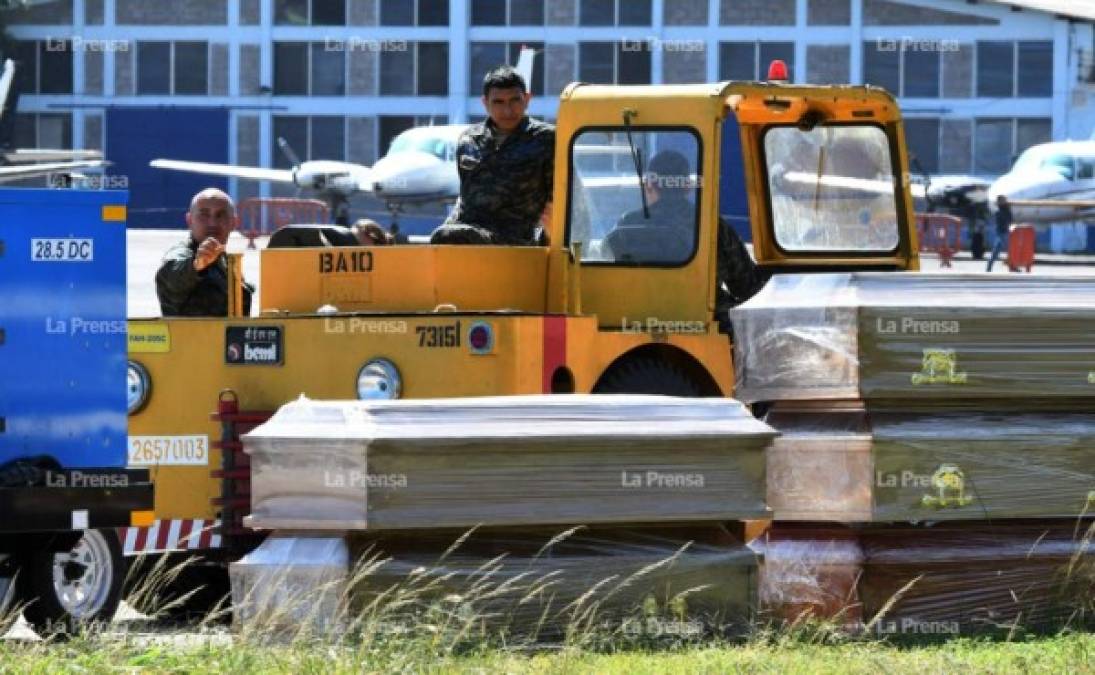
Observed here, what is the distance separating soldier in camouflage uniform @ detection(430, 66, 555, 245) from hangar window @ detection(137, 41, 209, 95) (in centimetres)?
6585

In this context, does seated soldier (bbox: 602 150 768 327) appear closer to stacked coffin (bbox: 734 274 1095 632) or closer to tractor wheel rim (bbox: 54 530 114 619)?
stacked coffin (bbox: 734 274 1095 632)

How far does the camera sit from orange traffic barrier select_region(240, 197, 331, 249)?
65.3m

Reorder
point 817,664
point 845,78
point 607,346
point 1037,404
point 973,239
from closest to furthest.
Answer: point 817,664, point 1037,404, point 607,346, point 973,239, point 845,78

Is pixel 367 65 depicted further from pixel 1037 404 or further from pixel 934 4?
pixel 1037 404

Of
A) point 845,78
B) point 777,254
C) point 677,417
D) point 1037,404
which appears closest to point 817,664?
point 677,417

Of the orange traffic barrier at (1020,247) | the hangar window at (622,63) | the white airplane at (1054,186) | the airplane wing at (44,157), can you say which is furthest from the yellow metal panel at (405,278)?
the hangar window at (622,63)

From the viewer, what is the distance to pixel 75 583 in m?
9.80

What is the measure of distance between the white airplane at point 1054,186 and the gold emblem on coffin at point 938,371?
53.1m

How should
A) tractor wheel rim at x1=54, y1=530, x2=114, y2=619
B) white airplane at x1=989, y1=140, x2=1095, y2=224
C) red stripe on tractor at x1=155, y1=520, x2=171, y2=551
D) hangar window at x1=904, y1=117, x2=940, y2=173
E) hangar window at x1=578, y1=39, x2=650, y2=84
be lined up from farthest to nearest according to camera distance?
hangar window at x1=904, y1=117, x2=940, y2=173 < hangar window at x1=578, y1=39, x2=650, y2=84 < white airplane at x1=989, y1=140, x2=1095, y2=224 < red stripe on tractor at x1=155, y1=520, x2=171, y2=551 < tractor wheel rim at x1=54, y1=530, x2=114, y2=619

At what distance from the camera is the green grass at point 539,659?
24.9ft

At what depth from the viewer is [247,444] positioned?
8.64 metres

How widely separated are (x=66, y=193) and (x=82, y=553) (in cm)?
144

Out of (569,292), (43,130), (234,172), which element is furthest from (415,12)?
(569,292)

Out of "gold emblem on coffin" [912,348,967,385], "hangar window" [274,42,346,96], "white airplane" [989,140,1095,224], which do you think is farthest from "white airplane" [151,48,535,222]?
"gold emblem on coffin" [912,348,967,385]
